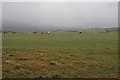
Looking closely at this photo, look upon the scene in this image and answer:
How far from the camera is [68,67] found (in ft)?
50.1

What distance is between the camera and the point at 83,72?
13.8 meters

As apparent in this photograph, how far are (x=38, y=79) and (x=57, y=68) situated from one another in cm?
325

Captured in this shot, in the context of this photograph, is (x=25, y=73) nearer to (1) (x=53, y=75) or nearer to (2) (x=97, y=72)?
(1) (x=53, y=75)

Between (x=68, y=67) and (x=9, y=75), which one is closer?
(x=9, y=75)

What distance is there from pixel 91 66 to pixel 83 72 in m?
2.31

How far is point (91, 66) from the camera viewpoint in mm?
15836

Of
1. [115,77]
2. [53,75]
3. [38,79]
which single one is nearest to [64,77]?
[53,75]

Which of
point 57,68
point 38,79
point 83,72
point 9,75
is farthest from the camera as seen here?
point 57,68

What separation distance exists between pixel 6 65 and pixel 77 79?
23.8 feet

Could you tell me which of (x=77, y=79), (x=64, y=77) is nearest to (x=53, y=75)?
(x=64, y=77)

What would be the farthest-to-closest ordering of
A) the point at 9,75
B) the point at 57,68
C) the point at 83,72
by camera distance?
the point at 57,68
the point at 83,72
the point at 9,75

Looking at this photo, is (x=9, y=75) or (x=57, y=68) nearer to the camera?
(x=9, y=75)

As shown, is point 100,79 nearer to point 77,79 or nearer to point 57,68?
point 77,79

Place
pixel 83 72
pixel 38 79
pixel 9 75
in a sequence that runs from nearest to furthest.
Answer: pixel 38 79
pixel 9 75
pixel 83 72
